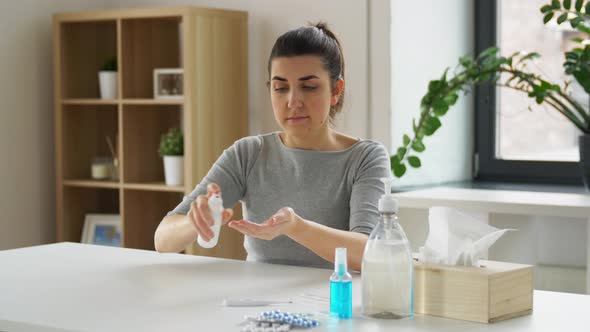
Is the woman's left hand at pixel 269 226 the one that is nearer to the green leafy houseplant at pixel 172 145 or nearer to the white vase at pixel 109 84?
the green leafy houseplant at pixel 172 145

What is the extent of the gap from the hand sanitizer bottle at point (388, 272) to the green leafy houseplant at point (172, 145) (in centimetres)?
223

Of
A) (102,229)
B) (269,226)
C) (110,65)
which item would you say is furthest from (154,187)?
(269,226)

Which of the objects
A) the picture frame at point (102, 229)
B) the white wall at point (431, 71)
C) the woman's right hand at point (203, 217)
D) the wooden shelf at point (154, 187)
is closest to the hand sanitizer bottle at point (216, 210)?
the woman's right hand at point (203, 217)

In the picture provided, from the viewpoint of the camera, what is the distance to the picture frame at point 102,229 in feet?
13.2

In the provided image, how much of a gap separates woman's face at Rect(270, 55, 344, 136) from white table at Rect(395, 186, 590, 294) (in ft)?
2.86

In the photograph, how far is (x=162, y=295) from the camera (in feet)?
5.98

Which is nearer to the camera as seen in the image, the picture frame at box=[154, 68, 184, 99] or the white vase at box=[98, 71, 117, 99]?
the picture frame at box=[154, 68, 184, 99]

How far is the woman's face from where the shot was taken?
229cm

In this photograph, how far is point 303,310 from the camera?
1.68 m

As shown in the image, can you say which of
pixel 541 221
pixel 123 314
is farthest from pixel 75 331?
pixel 541 221

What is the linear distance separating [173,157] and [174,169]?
1.9 inches

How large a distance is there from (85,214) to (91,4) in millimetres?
943

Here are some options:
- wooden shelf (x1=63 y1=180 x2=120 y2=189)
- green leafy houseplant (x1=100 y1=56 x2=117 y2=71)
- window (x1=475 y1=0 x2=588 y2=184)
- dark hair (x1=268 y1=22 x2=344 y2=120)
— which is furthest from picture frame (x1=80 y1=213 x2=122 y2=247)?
dark hair (x1=268 y1=22 x2=344 y2=120)

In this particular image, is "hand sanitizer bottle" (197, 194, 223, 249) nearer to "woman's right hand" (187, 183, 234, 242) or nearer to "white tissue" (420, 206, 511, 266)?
"woman's right hand" (187, 183, 234, 242)
